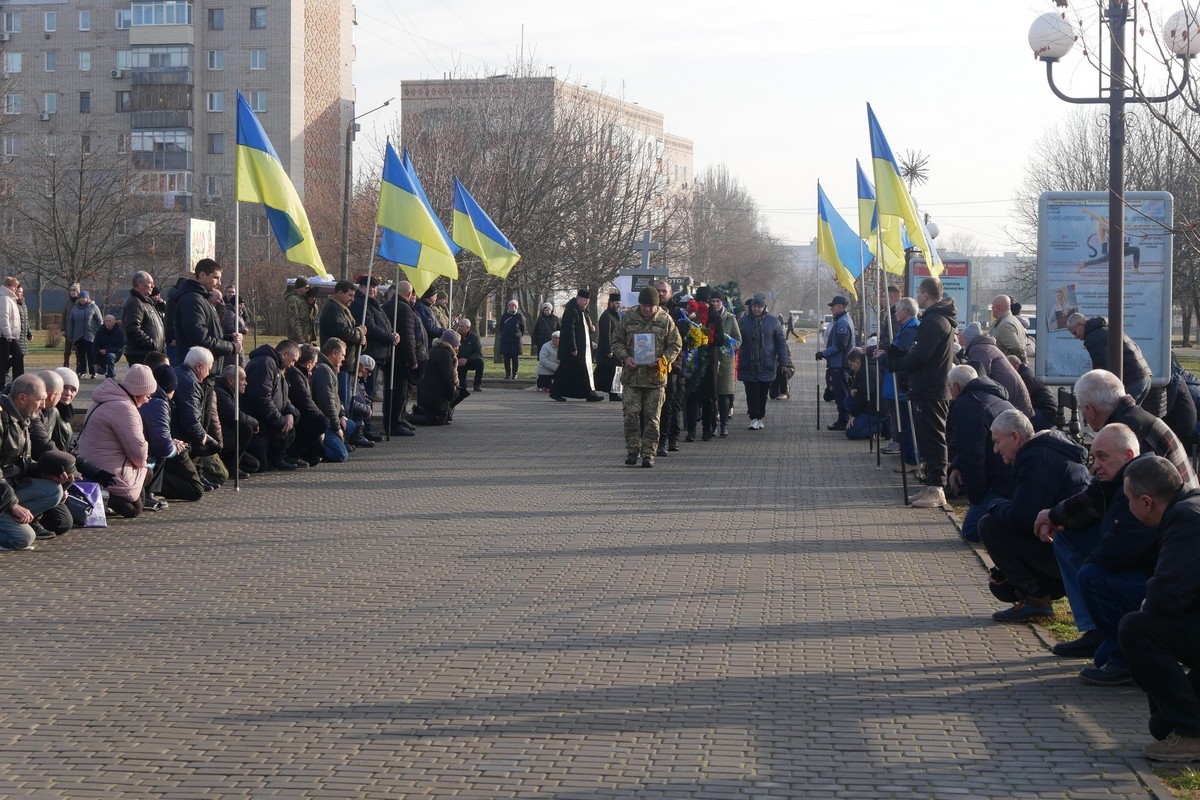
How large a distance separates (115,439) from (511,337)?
1994 cm

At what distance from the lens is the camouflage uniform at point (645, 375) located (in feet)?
53.3

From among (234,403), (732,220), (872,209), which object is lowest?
(234,403)

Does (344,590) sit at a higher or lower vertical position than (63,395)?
lower

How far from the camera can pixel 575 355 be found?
85.3ft

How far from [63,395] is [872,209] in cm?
1070

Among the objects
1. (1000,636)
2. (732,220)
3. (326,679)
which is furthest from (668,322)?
(732,220)

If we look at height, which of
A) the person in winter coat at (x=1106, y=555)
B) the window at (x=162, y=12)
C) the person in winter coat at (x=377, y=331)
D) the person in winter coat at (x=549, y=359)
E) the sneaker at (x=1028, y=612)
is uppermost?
the window at (x=162, y=12)

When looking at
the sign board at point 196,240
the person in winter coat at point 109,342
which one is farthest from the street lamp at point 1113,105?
the person in winter coat at point 109,342

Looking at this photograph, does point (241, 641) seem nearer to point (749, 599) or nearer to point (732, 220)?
point (749, 599)

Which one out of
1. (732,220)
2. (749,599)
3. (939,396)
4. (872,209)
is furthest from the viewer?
(732,220)

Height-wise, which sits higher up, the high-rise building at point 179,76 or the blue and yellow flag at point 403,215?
the high-rise building at point 179,76

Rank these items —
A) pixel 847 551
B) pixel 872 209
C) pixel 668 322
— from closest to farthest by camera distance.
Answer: pixel 847 551 → pixel 668 322 → pixel 872 209

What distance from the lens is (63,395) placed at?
11.4 m

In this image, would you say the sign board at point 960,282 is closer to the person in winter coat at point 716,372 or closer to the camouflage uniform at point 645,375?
the person in winter coat at point 716,372
